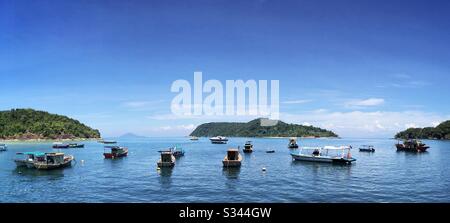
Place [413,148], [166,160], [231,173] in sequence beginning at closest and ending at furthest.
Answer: [231,173], [166,160], [413,148]

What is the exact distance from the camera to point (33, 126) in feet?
422

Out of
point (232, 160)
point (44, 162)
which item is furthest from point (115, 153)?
point (232, 160)

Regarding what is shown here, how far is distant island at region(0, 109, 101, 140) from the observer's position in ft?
400

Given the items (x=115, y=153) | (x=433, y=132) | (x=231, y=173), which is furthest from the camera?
(x=433, y=132)

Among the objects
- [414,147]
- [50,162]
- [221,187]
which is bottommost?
[221,187]

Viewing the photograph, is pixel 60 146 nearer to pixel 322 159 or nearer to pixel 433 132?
pixel 322 159

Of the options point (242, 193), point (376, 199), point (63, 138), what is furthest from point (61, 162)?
point (63, 138)

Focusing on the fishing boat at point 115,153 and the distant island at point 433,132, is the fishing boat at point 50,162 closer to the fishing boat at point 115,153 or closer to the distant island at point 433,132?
A: the fishing boat at point 115,153

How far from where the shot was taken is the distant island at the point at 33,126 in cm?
12194

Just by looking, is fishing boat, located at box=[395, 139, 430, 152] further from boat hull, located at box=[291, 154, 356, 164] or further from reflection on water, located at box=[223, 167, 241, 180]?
reflection on water, located at box=[223, 167, 241, 180]

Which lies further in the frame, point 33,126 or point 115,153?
point 33,126

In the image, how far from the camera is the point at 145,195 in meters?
23.6
